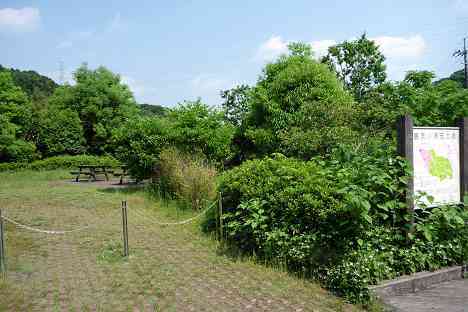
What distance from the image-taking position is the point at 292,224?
5488mm

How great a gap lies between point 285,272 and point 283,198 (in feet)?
3.21

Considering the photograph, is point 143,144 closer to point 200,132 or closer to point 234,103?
point 200,132

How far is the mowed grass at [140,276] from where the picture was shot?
430 centimetres

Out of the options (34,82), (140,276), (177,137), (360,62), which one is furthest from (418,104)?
(34,82)

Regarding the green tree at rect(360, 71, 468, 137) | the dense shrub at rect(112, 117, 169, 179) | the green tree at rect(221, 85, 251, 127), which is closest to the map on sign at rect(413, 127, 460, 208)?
the green tree at rect(360, 71, 468, 137)

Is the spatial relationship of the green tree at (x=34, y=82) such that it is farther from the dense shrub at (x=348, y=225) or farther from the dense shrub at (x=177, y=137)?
the dense shrub at (x=348, y=225)

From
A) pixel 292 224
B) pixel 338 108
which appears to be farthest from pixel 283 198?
pixel 338 108

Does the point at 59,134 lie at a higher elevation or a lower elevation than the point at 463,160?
higher

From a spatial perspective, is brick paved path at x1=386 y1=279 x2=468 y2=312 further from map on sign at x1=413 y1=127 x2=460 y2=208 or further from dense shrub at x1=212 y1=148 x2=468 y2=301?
map on sign at x1=413 y1=127 x2=460 y2=208

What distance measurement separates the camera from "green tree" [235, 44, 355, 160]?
1005cm

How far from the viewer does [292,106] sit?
12.8 metres

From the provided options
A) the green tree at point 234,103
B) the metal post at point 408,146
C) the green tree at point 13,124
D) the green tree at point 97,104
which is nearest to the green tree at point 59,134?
the green tree at point 13,124

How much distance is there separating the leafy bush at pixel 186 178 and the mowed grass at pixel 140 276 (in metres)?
1.16

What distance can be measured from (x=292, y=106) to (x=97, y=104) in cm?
2226
